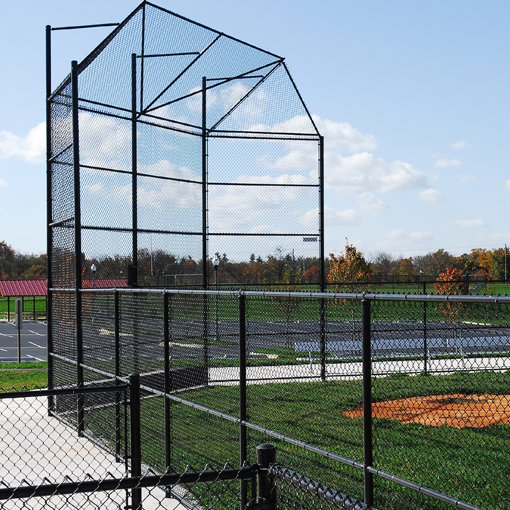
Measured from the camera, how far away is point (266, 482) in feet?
7.81

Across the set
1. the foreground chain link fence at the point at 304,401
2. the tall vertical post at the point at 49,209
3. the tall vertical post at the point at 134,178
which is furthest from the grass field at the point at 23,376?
the tall vertical post at the point at 134,178

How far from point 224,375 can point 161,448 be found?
3749 millimetres

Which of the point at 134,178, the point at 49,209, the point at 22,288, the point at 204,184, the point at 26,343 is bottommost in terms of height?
the point at 26,343

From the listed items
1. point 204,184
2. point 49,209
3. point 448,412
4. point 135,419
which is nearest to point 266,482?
point 135,419

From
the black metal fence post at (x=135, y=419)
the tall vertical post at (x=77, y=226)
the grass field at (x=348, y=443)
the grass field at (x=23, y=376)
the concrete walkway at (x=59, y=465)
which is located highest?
the tall vertical post at (x=77, y=226)

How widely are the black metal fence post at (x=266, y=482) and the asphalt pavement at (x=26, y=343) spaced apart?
55.7 ft

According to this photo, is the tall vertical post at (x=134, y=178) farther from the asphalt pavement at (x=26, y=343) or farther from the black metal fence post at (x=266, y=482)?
the asphalt pavement at (x=26, y=343)

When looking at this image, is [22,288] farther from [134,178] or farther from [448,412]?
[448,412]

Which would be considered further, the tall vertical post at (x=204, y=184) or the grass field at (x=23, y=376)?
the grass field at (x=23, y=376)

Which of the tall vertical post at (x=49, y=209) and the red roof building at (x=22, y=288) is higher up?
the tall vertical post at (x=49, y=209)

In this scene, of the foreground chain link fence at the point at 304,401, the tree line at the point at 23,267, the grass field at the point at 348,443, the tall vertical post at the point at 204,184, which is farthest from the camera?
the tree line at the point at 23,267

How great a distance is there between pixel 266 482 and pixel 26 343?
23069 millimetres

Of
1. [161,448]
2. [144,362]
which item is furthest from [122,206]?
[161,448]

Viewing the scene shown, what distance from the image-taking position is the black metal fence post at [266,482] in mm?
2346
